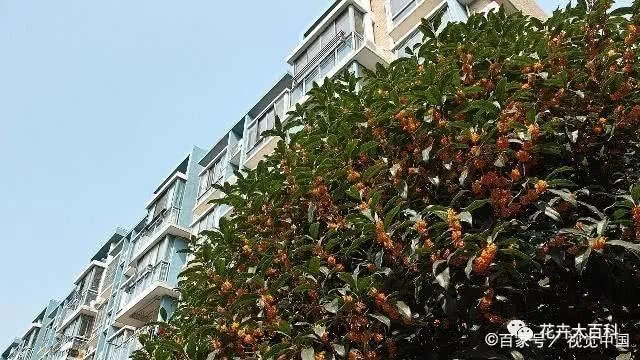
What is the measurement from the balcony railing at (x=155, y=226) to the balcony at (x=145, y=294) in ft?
4.21

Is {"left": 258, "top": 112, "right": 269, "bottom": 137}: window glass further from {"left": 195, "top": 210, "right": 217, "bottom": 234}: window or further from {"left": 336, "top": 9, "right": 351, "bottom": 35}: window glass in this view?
{"left": 336, "top": 9, "right": 351, "bottom": 35}: window glass

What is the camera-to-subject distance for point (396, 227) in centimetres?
381

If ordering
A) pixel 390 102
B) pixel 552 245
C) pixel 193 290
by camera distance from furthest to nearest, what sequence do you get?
pixel 193 290 < pixel 390 102 < pixel 552 245

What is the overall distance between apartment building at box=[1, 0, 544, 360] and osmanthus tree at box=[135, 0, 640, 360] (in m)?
4.56

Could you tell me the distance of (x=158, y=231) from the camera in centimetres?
1838

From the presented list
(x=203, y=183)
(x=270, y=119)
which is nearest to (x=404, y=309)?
(x=270, y=119)

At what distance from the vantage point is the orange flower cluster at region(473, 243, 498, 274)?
3201 mm

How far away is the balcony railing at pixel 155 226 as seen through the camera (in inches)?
721

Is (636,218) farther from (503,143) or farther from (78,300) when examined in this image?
(78,300)

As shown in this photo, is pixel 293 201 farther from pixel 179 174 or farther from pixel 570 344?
pixel 179 174

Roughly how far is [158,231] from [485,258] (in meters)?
16.4

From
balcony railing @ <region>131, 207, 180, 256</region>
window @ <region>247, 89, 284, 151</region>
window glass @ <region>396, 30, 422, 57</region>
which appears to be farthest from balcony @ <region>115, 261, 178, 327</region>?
window glass @ <region>396, 30, 422, 57</region>

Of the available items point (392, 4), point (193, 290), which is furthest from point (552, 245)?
point (392, 4)

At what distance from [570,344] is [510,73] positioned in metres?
2.16
